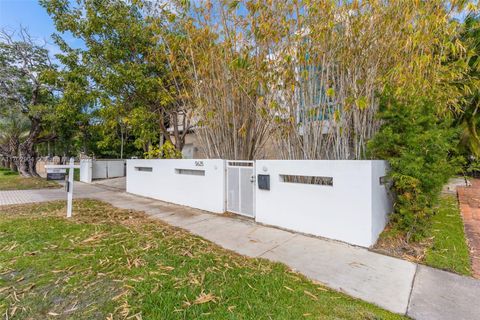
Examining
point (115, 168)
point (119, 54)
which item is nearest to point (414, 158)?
point (119, 54)

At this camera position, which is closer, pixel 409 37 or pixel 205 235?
pixel 409 37

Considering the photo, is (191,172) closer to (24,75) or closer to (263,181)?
(263,181)

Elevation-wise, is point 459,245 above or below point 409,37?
below

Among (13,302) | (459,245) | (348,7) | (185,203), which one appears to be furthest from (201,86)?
(459,245)

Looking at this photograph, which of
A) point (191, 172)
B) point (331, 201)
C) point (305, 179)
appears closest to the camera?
point (331, 201)

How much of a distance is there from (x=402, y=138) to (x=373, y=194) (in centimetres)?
117

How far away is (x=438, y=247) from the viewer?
3.99 meters

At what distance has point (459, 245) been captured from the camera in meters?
4.07

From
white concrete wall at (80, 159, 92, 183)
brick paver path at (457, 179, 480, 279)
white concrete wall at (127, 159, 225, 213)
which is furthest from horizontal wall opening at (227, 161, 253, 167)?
white concrete wall at (80, 159, 92, 183)

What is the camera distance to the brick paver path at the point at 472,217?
373 cm

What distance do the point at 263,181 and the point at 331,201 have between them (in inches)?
58.9

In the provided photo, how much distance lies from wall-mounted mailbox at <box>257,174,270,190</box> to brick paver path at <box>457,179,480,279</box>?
339cm

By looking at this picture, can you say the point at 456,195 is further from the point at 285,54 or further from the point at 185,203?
the point at 185,203

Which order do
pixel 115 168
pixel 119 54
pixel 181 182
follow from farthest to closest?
pixel 115 168 → pixel 119 54 → pixel 181 182
